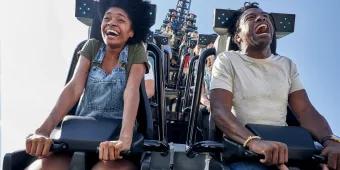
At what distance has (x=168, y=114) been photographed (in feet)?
16.7

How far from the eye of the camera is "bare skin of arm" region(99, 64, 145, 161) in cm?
160

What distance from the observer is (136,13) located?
2242mm

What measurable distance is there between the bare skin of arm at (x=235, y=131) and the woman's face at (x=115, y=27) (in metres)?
0.53

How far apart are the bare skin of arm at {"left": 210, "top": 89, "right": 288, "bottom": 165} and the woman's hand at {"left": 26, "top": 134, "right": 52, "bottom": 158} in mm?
790

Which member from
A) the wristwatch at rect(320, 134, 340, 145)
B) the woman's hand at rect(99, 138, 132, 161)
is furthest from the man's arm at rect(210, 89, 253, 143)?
the woman's hand at rect(99, 138, 132, 161)

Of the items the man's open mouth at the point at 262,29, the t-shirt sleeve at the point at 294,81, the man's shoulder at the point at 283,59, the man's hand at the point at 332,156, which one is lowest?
the man's hand at the point at 332,156

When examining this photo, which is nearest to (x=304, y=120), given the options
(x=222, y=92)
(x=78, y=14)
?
(x=222, y=92)

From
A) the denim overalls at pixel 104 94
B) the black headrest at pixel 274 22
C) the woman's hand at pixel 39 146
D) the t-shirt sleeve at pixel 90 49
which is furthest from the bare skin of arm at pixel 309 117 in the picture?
the woman's hand at pixel 39 146

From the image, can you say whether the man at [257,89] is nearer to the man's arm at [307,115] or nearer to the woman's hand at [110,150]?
the man's arm at [307,115]

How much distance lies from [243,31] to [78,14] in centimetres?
104

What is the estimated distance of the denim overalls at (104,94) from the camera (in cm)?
204

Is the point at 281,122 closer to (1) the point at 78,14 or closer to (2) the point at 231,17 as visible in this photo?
(2) the point at 231,17

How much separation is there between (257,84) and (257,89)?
0.03 m

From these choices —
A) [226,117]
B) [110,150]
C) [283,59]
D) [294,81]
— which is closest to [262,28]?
[283,59]
